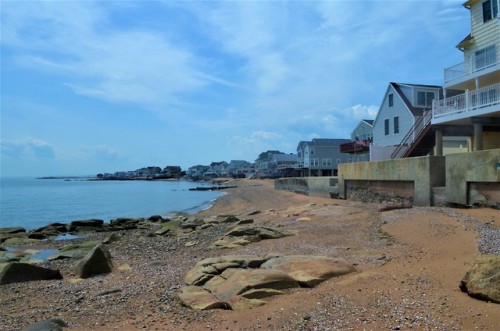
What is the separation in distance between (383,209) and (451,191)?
2736 mm

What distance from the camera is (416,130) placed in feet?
95.1

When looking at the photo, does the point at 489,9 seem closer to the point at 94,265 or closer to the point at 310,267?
the point at 310,267

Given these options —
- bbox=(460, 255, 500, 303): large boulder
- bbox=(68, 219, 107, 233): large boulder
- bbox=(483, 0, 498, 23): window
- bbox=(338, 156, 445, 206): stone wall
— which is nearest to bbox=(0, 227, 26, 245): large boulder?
bbox=(68, 219, 107, 233): large boulder

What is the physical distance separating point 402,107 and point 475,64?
1145cm

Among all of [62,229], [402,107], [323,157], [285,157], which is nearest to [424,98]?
[402,107]

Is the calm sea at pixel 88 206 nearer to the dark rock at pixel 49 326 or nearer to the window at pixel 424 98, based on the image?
the window at pixel 424 98

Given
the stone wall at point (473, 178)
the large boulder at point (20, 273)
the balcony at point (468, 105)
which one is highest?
the balcony at point (468, 105)

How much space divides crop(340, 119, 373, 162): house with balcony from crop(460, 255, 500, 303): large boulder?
119 ft

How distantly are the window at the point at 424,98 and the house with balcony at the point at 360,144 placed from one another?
7799 millimetres

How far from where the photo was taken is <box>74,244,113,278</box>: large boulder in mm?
11477

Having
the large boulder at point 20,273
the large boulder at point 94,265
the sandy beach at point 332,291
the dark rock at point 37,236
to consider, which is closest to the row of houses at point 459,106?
the sandy beach at point 332,291

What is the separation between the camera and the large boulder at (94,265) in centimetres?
1148

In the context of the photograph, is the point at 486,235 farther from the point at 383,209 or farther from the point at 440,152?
the point at 440,152

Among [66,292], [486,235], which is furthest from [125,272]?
[486,235]
